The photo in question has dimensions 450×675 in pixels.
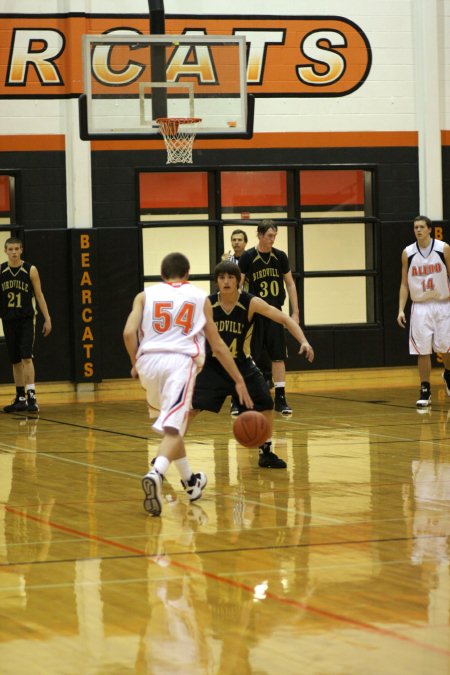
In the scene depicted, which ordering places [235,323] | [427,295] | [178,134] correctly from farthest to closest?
[427,295]
[178,134]
[235,323]

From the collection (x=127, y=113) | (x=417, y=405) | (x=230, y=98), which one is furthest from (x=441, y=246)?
(x=127, y=113)

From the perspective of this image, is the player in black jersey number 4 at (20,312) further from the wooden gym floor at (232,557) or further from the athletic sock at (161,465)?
the athletic sock at (161,465)

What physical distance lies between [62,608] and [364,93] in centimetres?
1292

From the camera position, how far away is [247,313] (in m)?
9.08

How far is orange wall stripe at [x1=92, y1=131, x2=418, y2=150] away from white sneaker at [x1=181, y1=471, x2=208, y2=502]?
9061mm

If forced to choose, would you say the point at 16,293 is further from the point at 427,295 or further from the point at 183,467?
the point at 183,467

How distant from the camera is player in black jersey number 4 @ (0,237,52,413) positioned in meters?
14.1

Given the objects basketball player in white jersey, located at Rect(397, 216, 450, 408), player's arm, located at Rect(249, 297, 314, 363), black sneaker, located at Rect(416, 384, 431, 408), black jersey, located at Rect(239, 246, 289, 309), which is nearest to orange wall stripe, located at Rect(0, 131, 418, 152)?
basketball player in white jersey, located at Rect(397, 216, 450, 408)

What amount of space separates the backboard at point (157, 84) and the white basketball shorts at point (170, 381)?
232 inches

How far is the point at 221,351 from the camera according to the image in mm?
7855

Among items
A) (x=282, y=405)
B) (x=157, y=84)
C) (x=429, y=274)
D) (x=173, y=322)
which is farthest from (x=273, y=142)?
(x=173, y=322)

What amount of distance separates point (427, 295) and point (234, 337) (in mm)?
5358

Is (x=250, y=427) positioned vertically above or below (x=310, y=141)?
below

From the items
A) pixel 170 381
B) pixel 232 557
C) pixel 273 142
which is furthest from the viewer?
pixel 273 142
